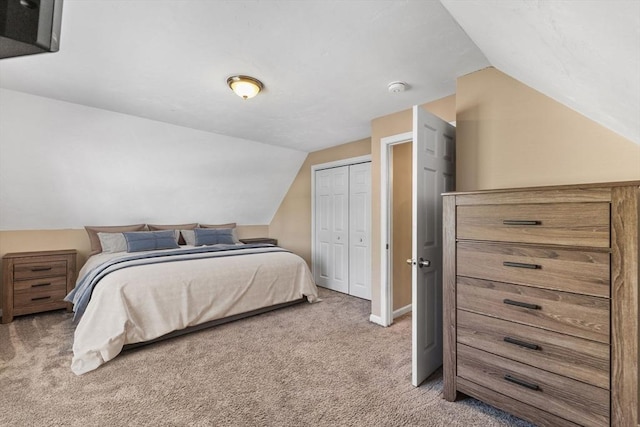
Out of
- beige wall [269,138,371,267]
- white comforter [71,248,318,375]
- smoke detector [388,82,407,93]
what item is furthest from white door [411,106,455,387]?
beige wall [269,138,371,267]

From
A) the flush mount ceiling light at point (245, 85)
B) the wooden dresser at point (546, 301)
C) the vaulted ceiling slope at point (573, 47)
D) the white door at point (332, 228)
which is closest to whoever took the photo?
the vaulted ceiling slope at point (573, 47)

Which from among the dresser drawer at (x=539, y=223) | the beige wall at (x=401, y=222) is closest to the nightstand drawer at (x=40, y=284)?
the beige wall at (x=401, y=222)

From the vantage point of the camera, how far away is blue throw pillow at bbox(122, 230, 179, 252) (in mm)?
3848

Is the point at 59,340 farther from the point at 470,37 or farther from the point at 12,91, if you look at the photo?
the point at 470,37

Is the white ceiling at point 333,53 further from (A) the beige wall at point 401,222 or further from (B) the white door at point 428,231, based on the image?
(A) the beige wall at point 401,222

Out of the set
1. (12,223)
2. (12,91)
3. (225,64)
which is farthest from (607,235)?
(12,223)

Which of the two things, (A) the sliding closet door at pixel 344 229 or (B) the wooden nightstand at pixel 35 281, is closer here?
(B) the wooden nightstand at pixel 35 281

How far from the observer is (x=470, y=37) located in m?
1.75

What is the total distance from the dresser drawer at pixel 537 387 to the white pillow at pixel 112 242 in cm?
412

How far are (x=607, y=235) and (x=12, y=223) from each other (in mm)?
5492

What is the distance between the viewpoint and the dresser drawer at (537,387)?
139 centimetres

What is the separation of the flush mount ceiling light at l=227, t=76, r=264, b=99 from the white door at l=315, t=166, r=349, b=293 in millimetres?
2199

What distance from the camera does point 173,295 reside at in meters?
2.85

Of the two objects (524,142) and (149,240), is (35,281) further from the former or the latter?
(524,142)
